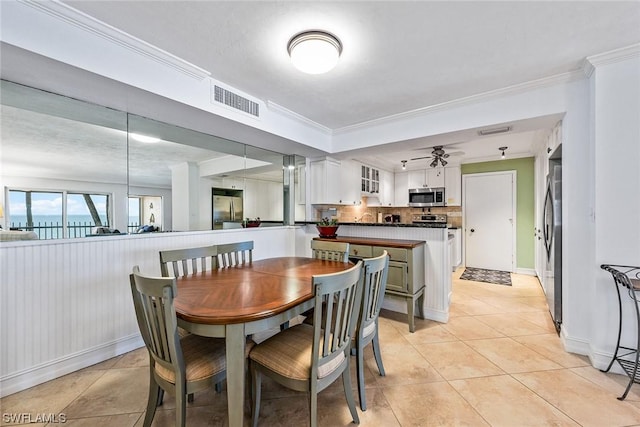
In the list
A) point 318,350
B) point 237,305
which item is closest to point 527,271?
point 318,350

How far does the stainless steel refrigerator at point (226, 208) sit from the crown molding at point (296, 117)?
1.23 m

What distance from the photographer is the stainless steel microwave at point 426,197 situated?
19.1ft

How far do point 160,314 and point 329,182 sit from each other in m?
3.34

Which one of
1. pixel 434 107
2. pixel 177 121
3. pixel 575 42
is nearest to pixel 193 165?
pixel 177 121

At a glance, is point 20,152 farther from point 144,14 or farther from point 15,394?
point 15,394

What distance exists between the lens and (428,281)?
10.2 feet

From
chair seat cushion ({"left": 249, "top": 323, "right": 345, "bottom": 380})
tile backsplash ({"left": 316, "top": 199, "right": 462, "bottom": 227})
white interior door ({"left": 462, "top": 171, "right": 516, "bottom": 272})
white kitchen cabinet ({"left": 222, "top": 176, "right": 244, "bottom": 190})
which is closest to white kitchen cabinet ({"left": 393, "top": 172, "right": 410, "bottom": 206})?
tile backsplash ({"left": 316, "top": 199, "right": 462, "bottom": 227})

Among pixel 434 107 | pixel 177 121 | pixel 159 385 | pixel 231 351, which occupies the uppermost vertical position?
pixel 434 107

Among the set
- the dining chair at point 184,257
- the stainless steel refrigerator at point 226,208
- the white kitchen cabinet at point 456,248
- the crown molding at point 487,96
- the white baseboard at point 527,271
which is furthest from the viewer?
the white kitchen cabinet at point 456,248

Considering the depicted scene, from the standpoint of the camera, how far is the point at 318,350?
1297mm

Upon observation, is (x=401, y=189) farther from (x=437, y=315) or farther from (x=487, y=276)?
(x=437, y=315)

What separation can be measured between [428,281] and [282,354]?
2221 millimetres

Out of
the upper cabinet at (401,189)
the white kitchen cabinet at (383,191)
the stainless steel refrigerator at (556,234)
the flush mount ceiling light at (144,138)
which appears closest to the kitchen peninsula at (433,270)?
the stainless steel refrigerator at (556,234)

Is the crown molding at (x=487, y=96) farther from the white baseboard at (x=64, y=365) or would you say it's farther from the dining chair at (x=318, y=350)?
the white baseboard at (x=64, y=365)
